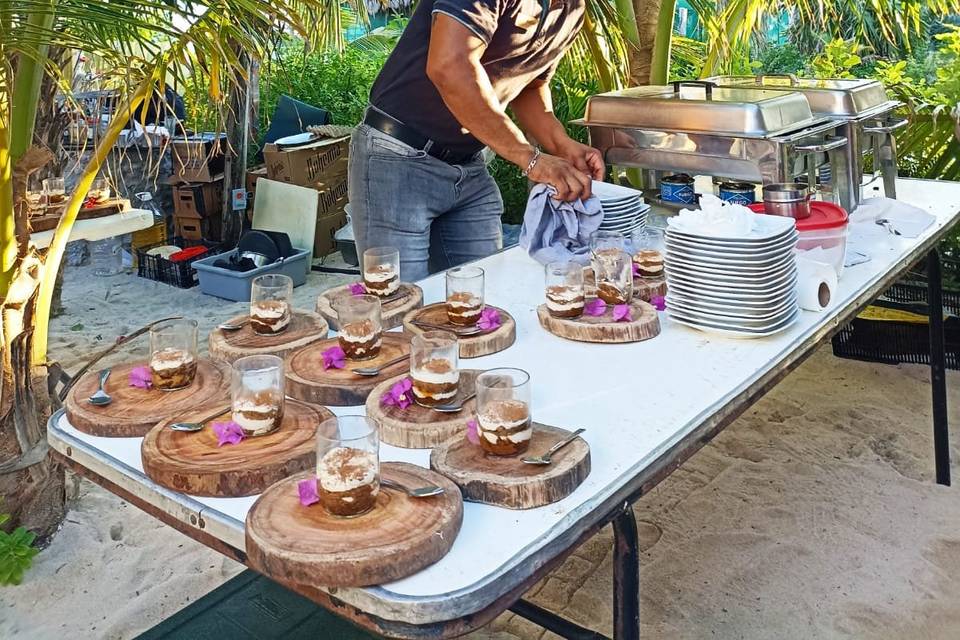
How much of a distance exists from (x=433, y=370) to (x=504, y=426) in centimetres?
26

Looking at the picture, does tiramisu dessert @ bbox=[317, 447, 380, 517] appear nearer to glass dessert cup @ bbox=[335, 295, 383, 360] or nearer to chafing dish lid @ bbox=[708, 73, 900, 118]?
glass dessert cup @ bbox=[335, 295, 383, 360]

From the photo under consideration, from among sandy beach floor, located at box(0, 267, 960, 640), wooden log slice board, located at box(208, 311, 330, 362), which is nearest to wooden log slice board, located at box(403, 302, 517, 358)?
wooden log slice board, located at box(208, 311, 330, 362)

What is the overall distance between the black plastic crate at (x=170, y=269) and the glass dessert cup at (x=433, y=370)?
4.67 m

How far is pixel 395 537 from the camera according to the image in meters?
1.30

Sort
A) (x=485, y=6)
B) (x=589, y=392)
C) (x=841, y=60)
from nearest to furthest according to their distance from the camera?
(x=589, y=392)
(x=485, y=6)
(x=841, y=60)

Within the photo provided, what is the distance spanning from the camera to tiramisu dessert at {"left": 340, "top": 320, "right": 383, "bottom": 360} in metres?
1.96

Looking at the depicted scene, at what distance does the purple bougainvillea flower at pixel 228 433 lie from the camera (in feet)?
5.27

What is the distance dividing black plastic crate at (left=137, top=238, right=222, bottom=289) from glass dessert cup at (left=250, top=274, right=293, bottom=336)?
412 centimetres

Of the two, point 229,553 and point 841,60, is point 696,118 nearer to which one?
point 229,553

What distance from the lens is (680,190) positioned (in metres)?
3.28

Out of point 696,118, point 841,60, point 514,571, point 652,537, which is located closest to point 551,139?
point 696,118

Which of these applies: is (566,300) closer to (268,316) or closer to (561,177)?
(561,177)

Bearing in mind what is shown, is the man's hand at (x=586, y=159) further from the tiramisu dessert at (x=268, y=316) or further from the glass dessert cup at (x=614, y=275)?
the tiramisu dessert at (x=268, y=316)

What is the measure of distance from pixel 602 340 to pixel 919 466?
206cm
